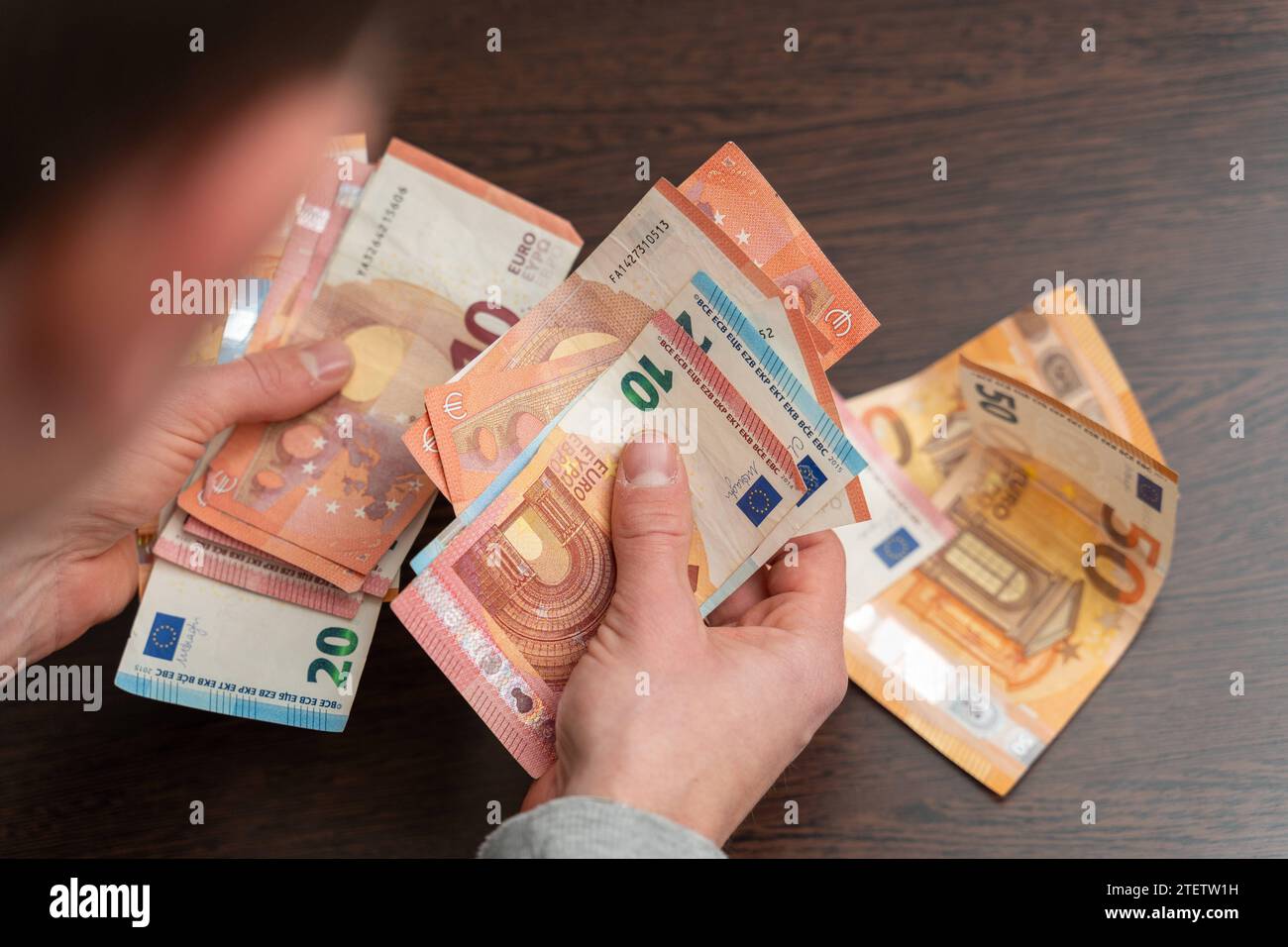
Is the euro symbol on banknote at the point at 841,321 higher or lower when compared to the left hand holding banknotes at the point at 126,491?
higher

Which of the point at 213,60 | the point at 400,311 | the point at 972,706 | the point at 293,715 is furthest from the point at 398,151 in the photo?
the point at 972,706

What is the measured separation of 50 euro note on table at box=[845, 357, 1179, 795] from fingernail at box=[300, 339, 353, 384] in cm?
66

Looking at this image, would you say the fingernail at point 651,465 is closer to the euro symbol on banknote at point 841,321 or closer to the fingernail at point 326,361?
the euro symbol on banknote at point 841,321

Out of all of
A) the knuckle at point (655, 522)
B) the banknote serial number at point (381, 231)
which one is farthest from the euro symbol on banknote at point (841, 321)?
the banknote serial number at point (381, 231)

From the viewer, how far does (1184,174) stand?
110 centimetres

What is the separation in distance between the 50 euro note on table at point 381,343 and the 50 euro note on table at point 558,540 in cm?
13

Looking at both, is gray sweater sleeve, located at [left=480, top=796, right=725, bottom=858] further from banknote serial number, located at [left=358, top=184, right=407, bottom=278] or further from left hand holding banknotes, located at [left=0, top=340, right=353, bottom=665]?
banknote serial number, located at [left=358, top=184, right=407, bottom=278]

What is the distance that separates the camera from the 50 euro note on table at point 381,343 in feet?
3.18

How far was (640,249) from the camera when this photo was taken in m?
0.88

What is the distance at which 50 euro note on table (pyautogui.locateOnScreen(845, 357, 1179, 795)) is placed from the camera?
3.32ft

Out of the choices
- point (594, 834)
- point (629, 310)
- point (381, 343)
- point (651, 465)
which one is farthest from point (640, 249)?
point (594, 834)

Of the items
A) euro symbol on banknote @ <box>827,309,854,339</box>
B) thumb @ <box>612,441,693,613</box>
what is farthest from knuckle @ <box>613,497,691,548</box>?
euro symbol on banknote @ <box>827,309,854,339</box>

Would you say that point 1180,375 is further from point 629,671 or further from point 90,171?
point 90,171

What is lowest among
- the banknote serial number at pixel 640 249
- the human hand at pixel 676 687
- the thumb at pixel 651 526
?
the human hand at pixel 676 687
